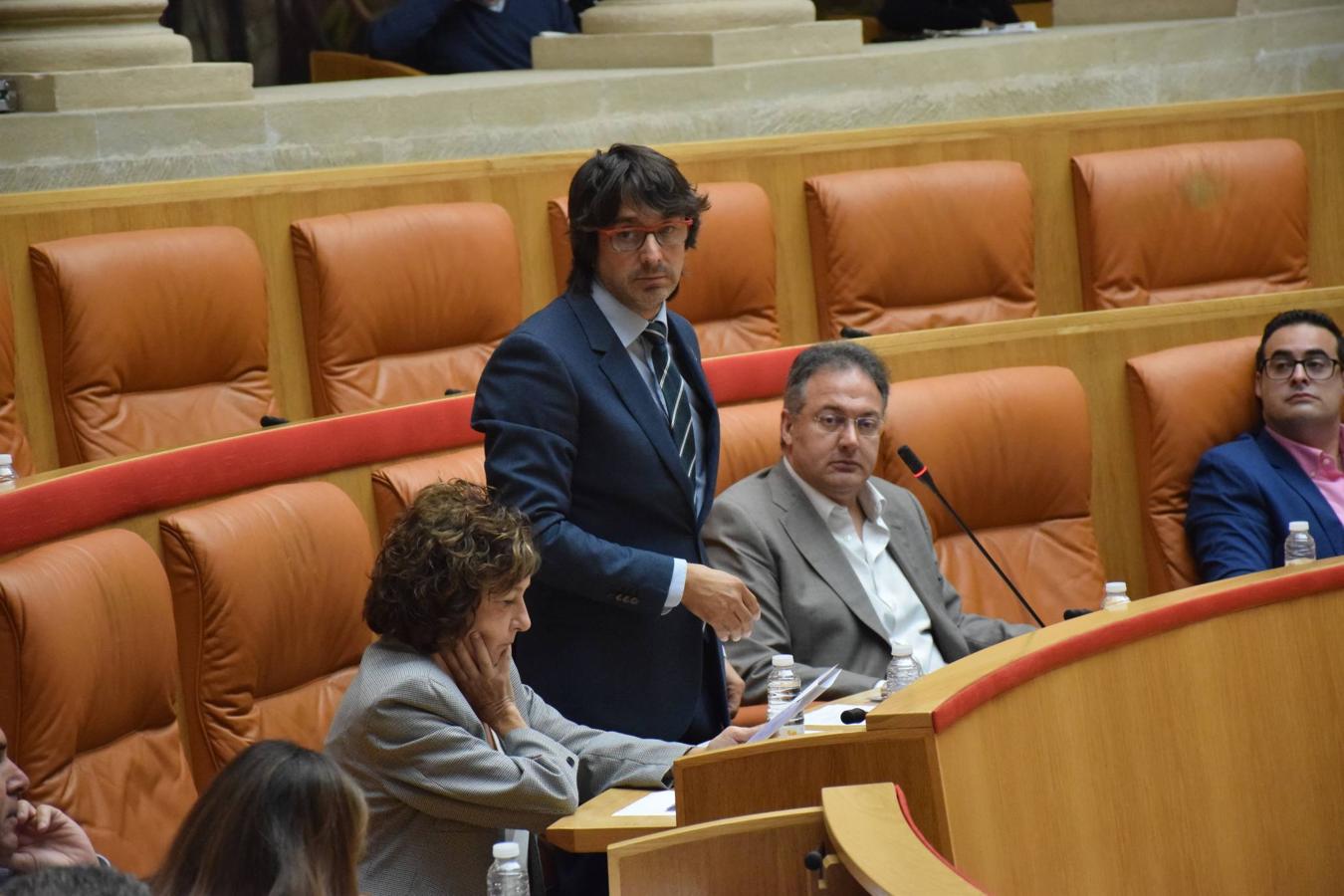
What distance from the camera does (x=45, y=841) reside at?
1.73 m

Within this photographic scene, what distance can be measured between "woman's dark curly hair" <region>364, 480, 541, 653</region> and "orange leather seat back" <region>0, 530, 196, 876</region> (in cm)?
37

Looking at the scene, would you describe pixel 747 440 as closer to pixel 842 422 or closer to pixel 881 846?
pixel 842 422

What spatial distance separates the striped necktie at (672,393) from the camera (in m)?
2.09

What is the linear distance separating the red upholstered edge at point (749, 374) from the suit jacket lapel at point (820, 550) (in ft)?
1.14

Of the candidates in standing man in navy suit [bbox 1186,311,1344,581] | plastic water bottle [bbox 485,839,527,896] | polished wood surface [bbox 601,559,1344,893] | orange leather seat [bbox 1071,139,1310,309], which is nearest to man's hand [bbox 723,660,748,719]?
Result: polished wood surface [bbox 601,559,1344,893]

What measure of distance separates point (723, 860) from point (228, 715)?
100 cm

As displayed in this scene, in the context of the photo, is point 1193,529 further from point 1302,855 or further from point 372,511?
point 372,511

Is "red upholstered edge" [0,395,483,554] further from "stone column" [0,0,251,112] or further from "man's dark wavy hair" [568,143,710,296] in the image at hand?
"stone column" [0,0,251,112]

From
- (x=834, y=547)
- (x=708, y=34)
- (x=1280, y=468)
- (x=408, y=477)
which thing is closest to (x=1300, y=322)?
(x=1280, y=468)

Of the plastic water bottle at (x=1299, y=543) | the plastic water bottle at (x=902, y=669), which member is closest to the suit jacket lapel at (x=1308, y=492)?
the plastic water bottle at (x=1299, y=543)

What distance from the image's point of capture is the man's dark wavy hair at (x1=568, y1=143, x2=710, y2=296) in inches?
79.7

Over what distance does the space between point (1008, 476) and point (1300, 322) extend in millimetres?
554

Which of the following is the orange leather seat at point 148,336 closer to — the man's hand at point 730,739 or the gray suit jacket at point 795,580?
the gray suit jacket at point 795,580

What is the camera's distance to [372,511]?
256 centimetres
